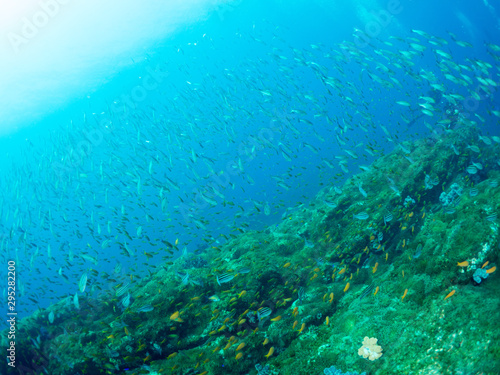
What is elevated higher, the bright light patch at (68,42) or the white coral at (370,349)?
the bright light patch at (68,42)

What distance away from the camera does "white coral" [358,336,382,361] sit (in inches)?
177

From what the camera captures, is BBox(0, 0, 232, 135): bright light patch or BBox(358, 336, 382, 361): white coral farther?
BBox(0, 0, 232, 135): bright light patch

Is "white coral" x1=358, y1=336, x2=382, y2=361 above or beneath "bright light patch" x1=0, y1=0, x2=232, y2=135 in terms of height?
beneath

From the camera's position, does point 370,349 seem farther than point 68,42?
No

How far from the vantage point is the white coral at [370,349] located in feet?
14.7

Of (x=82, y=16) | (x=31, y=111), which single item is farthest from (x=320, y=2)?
(x=31, y=111)

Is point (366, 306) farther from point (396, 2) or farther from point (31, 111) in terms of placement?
point (396, 2)

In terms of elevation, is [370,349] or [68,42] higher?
[68,42]

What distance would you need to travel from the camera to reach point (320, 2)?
77000mm

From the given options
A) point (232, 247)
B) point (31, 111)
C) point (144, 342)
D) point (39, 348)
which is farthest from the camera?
point (31, 111)

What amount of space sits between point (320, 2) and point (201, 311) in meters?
92.8

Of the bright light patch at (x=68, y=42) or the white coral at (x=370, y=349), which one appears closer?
the white coral at (x=370, y=349)

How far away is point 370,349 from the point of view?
459cm

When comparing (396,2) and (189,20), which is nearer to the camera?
(189,20)
